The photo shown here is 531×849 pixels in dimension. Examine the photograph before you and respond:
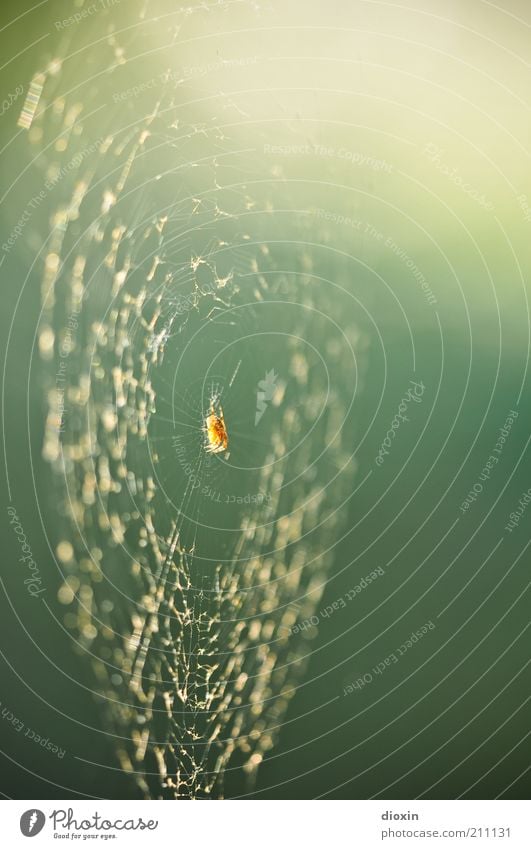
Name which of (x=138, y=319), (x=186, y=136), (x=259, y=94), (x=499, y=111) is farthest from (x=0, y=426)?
(x=499, y=111)

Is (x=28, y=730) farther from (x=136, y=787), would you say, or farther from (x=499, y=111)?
(x=499, y=111)

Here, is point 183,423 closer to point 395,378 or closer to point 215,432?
point 215,432
